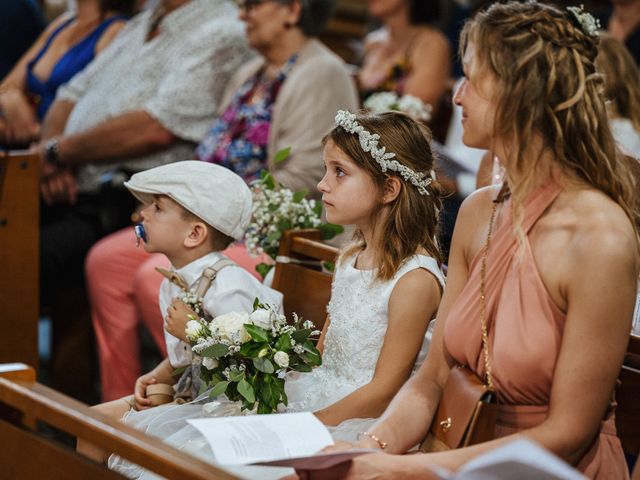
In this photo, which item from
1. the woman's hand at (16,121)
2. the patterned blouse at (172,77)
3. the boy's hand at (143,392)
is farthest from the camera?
the woman's hand at (16,121)

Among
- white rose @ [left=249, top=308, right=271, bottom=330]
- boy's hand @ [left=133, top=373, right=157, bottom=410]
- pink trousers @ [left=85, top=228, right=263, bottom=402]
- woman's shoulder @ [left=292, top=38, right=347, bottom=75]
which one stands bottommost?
pink trousers @ [left=85, top=228, right=263, bottom=402]

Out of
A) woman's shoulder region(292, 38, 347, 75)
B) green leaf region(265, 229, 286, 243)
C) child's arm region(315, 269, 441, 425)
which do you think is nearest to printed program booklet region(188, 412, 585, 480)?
child's arm region(315, 269, 441, 425)

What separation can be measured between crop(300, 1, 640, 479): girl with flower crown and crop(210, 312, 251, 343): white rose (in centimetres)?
44

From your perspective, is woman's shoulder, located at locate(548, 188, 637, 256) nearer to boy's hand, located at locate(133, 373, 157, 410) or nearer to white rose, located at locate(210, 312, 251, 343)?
white rose, located at locate(210, 312, 251, 343)

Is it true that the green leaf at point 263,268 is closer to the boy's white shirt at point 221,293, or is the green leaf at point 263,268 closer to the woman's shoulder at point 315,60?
the boy's white shirt at point 221,293

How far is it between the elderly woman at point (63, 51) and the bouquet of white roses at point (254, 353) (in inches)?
116

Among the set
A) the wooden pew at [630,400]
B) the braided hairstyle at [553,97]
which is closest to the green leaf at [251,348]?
the braided hairstyle at [553,97]

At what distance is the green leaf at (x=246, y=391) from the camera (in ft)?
7.78

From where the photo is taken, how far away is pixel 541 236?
206 centimetres

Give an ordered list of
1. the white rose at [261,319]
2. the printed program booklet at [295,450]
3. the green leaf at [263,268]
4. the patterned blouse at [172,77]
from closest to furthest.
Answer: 1. the printed program booklet at [295,450]
2. the white rose at [261,319]
3. the green leaf at [263,268]
4. the patterned blouse at [172,77]

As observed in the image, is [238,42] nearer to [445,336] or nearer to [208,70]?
[208,70]

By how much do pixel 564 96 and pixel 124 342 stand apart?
258cm

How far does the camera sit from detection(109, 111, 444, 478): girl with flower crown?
2547 mm

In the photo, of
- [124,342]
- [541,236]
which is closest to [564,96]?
[541,236]
